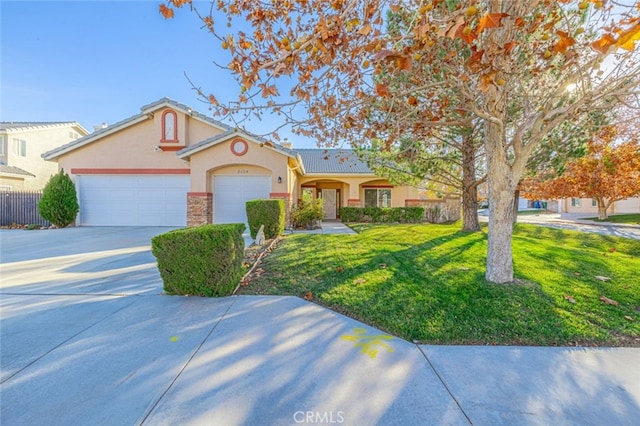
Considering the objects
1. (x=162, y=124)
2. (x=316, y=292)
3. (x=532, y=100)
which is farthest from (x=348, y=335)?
(x=162, y=124)

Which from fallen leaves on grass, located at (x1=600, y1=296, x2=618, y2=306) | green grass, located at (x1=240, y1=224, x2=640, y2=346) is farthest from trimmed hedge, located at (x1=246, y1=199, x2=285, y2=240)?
fallen leaves on grass, located at (x1=600, y1=296, x2=618, y2=306)

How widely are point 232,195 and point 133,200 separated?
5240 millimetres

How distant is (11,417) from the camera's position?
2.10 m

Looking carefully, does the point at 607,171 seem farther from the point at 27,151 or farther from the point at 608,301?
the point at 27,151

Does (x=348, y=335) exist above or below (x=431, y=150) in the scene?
below

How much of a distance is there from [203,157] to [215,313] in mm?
10324

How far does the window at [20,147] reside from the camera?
18.7 metres

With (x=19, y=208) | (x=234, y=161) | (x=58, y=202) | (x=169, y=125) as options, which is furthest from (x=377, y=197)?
(x=19, y=208)

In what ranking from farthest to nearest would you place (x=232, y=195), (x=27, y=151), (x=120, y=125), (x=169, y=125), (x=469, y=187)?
(x=27, y=151) → (x=169, y=125) → (x=120, y=125) → (x=232, y=195) → (x=469, y=187)

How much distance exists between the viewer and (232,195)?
13219 mm

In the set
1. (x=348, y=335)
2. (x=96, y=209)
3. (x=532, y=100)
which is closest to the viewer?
(x=348, y=335)

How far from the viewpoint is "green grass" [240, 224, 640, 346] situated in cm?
347

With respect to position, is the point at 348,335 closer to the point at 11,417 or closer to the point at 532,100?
the point at 11,417

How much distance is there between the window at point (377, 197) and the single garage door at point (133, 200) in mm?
12130
